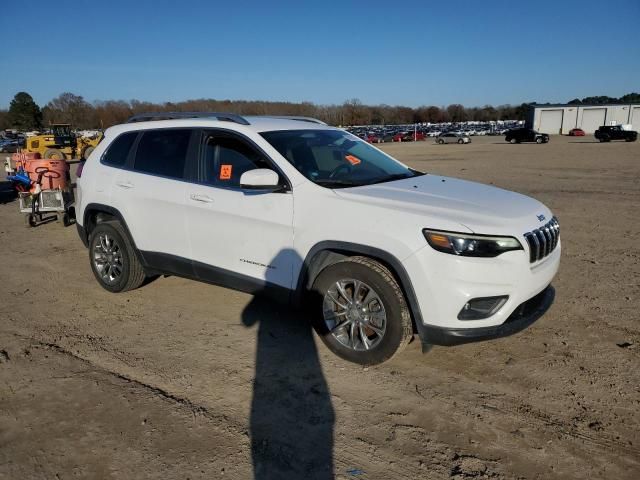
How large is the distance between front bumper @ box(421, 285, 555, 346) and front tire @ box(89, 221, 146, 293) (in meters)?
3.23

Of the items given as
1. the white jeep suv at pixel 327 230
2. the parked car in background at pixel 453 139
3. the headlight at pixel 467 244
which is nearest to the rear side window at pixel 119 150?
the white jeep suv at pixel 327 230

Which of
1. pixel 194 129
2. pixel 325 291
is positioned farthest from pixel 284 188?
pixel 194 129

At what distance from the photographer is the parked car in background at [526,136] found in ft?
162

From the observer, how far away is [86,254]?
721cm

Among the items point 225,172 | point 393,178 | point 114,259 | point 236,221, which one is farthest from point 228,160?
point 114,259

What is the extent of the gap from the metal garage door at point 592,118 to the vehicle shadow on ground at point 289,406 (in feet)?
292

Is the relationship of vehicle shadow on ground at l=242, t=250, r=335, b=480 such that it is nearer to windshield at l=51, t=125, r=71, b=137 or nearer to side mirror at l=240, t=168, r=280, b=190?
side mirror at l=240, t=168, r=280, b=190

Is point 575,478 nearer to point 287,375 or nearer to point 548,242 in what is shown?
point 548,242

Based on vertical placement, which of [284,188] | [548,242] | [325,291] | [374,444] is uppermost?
[284,188]

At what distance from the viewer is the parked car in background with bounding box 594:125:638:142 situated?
47844 millimetres

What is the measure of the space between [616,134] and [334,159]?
54.0 meters

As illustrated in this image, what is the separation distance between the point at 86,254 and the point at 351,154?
186 inches

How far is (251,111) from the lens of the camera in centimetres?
11700

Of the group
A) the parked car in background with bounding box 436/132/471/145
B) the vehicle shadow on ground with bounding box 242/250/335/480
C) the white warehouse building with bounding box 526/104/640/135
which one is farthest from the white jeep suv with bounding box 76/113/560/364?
the white warehouse building with bounding box 526/104/640/135
